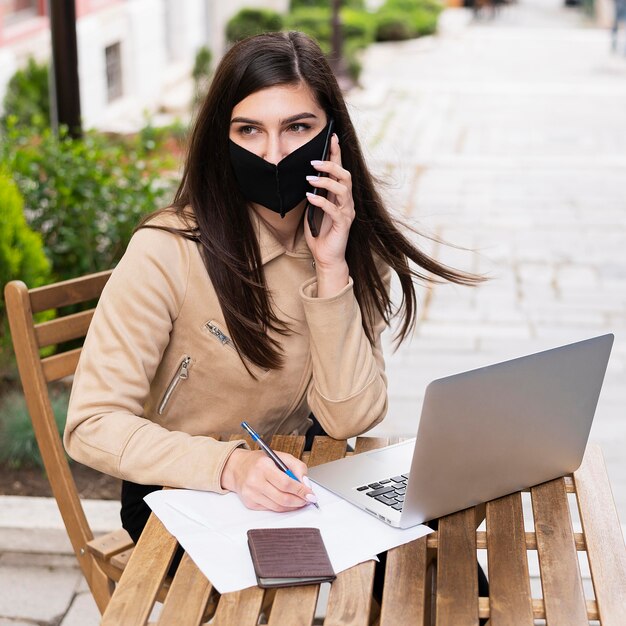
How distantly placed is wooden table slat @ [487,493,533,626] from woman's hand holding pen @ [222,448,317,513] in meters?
0.32

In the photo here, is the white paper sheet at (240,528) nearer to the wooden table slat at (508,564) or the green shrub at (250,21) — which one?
the wooden table slat at (508,564)

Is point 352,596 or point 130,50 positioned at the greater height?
point 352,596

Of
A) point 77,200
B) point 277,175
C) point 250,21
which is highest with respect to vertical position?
point 277,175

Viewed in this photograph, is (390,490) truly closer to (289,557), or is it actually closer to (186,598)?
(289,557)

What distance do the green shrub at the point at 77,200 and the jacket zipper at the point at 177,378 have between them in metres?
2.21

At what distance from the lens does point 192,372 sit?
87.6 inches

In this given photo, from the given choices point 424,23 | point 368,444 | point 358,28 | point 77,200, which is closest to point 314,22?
point 358,28

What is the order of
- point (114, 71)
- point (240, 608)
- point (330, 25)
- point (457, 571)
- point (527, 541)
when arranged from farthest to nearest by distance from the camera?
point (330, 25) < point (114, 71) < point (527, 541) < point (457, 571) < point (240, 608)

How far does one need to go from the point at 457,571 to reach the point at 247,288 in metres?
0.82

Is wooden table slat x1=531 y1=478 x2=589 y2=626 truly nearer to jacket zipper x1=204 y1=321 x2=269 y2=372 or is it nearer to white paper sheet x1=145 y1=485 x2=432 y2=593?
white paper sheet x1=145 y1=485 x2=432 y2=593

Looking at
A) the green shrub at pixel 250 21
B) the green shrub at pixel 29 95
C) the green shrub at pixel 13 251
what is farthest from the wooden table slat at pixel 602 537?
the green shrub at pixel 250 21

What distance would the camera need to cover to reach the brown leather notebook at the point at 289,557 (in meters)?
1.57

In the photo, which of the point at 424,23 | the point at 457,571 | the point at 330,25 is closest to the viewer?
the point at 457,571

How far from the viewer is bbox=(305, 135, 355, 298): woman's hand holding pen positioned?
2203 mm
